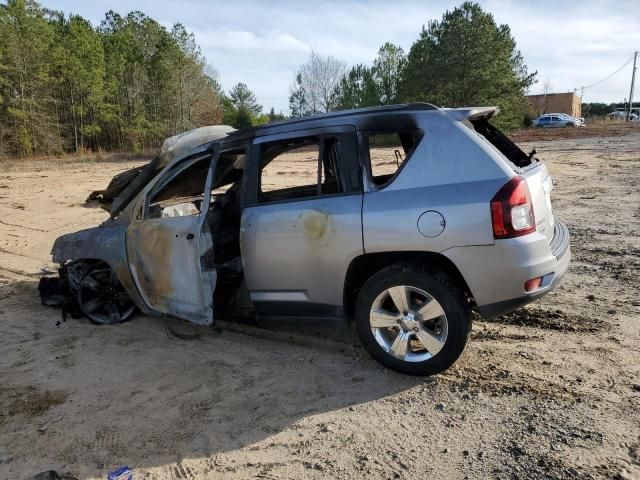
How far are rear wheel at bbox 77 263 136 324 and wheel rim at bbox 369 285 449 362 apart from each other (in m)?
2.88

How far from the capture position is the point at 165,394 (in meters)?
3.67

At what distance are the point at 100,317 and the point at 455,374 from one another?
12.0 ft

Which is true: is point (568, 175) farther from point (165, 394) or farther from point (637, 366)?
point (165, 394)

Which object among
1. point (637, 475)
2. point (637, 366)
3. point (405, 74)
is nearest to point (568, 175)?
point (637, 366)

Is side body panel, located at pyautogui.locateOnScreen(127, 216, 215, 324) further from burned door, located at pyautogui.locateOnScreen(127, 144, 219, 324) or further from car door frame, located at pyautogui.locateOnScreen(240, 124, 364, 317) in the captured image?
car door frame, located at pyautogui.locateOnScreen(240, 124, 364, 317)

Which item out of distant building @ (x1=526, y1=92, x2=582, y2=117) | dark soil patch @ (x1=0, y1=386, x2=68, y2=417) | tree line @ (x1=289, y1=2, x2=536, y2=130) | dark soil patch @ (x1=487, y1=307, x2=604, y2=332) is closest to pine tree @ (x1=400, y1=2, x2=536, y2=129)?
tree line @ (x1=289, y1=2, x2=536, y2=130)

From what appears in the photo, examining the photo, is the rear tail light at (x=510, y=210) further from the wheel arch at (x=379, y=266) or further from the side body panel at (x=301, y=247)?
the side body panel at (x=301, y=247)

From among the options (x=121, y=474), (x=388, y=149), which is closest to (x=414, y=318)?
(x=388, y=149)

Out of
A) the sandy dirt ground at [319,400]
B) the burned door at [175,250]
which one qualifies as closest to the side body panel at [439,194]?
the sandy dirt ground at [319,400]

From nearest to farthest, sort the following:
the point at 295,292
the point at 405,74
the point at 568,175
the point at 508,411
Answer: the point at 508,411 < the point at 295,292 < the point at 568,175 < the point at 405,74

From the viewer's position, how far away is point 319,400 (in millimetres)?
3492

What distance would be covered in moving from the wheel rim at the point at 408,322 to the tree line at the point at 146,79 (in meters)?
27.7

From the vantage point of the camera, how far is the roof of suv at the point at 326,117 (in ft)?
11.7

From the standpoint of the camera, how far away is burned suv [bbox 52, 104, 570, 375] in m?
3.24
